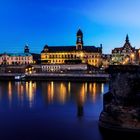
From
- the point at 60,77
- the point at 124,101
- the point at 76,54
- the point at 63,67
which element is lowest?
the point at 60,77

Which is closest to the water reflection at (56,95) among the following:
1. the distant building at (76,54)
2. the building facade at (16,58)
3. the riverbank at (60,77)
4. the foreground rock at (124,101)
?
the foreground rock at (124,101)

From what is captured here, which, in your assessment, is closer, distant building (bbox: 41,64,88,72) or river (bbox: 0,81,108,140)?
river (bbox: 0,81,108,140)

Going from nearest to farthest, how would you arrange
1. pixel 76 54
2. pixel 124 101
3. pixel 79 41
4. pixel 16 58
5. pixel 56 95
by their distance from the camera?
pixel 124 101 < pixel 56 95 < pixel 76 54 < pixel 79 41 < pixel 16 58

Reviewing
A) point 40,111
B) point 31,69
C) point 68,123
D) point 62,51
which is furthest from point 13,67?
point 68,123

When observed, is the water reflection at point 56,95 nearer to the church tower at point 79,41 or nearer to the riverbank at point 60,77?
the riverbank at point 60,77

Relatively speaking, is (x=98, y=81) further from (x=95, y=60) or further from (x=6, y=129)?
(x=6, y=129)

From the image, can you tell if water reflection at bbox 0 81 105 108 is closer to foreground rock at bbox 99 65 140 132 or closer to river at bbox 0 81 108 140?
river at bbox 0 81 108 140

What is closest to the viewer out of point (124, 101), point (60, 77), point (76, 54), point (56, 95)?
point (124, 101)

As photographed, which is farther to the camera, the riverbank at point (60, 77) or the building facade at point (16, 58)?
the building facade at point (16, 58)

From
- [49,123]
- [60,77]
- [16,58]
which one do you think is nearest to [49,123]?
[49,123]

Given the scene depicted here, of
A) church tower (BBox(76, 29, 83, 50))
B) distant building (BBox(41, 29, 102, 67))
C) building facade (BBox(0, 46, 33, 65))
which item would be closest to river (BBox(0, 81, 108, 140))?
distant building (BBox(41, 29, 102, 67))

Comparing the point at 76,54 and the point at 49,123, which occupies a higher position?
the point at 76,54

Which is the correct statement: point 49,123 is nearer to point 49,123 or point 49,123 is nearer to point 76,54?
point 49,123

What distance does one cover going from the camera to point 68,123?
3073 centimetres
